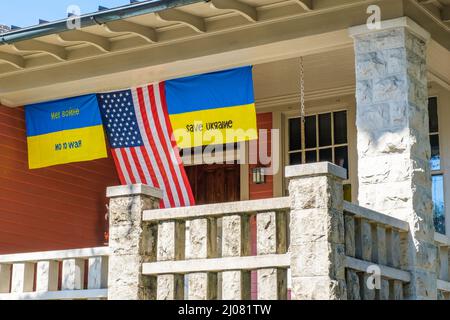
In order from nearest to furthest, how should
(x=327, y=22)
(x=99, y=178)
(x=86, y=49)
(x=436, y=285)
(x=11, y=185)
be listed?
(x=436, y=285)
(x=327, y=22)
(x=86, y=49)
(x=11, y=185)
(x=99, y=178)

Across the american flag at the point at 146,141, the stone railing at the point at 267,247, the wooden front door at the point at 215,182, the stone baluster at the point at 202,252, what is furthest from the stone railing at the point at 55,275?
the wooden front door at the point at 215,182

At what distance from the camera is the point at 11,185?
13.4 m

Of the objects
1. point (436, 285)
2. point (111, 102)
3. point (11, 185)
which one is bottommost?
point (436, 285)

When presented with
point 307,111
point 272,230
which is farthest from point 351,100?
point 272,230

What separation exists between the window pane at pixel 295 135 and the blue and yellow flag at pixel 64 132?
334cm

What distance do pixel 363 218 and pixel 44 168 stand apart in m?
6.78

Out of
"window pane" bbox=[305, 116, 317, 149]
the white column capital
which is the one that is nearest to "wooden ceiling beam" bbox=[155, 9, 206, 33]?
the white column capital

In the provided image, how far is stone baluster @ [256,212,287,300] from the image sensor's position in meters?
8.24

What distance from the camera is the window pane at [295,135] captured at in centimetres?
1443

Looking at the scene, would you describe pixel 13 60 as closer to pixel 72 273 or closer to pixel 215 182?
pixel 72 273

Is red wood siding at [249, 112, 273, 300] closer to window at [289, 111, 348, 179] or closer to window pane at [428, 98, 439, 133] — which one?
window at [289, 111, 348, 179]

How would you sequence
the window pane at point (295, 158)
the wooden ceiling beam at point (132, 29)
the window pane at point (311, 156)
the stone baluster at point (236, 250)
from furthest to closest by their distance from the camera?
the window pane at point (295, 158) → the window pane at point (311, 156) → the wooden ceiling beam at point (132, 29) → the stone baluster at point (236, 250)

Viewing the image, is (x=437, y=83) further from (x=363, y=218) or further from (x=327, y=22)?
(x=363, y=218)

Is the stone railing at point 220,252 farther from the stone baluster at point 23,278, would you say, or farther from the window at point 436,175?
the window at point 436,175
